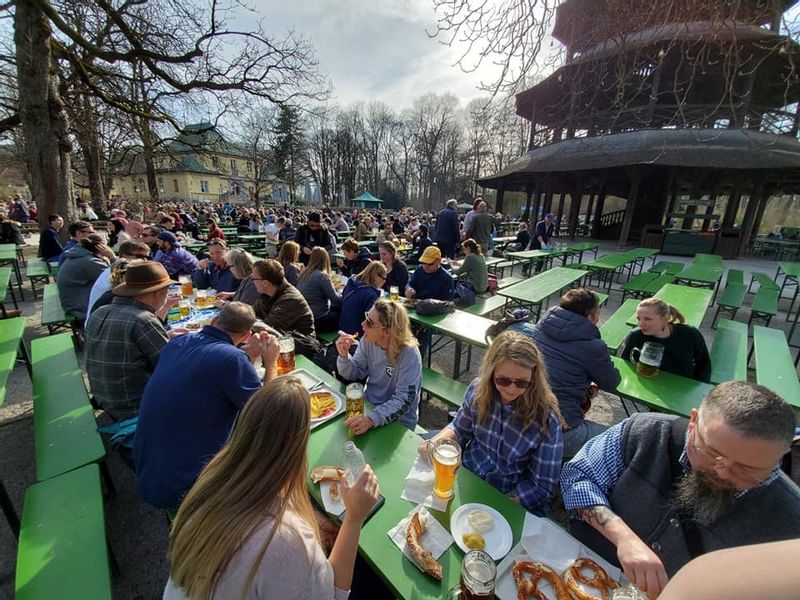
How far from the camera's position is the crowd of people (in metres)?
1.02

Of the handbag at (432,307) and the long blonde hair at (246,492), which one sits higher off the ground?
the long blonde hair at (246,492)

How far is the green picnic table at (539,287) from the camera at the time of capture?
525 cm

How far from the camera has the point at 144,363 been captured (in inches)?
95.4

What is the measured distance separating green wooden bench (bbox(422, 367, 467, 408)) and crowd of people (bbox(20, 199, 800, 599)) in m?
0.71

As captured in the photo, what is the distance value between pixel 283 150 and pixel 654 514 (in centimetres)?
3728

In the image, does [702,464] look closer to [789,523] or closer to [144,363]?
[789,523]

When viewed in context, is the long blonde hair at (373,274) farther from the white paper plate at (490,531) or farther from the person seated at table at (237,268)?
the white paper plate at (490,531)

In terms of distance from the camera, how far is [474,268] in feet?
20.9

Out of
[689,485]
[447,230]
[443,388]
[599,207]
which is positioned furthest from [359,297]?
[599,207]

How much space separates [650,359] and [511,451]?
189cm

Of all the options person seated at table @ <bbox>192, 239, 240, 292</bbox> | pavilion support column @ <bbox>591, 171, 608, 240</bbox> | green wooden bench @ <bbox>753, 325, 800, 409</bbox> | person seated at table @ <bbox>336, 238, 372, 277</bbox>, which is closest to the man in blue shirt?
person seated at table @ <bbox>192, 239, 240, 292</bbox>

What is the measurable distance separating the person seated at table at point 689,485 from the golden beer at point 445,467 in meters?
0.59

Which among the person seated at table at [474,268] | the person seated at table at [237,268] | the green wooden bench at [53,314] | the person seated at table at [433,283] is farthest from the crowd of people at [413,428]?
the person seated at table at [474,268]

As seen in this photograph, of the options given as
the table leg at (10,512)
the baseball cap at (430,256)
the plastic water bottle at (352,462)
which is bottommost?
the table leg at (10,512)
